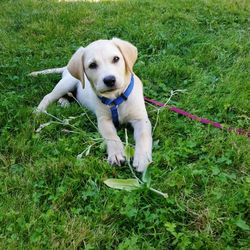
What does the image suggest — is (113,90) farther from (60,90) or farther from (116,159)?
(60,90)

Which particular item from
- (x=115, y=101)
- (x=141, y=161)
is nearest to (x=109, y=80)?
(x=115, y=101)

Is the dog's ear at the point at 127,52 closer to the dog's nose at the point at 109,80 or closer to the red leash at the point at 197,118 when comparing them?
the dog's nose at the point at 109,80

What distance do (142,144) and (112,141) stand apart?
0.27 metres

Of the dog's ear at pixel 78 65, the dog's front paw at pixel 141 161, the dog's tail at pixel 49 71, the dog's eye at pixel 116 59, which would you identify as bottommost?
the dog's tail at pixel 49 71

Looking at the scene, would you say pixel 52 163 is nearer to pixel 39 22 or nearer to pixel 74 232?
pixel 74 232

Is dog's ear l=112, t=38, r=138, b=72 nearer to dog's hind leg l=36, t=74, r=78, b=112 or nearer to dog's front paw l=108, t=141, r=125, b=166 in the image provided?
dog's front paw l=108, t=141, r=125, b=166

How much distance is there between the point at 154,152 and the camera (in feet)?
12.1

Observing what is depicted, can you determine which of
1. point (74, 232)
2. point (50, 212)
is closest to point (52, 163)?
point (50, 212)

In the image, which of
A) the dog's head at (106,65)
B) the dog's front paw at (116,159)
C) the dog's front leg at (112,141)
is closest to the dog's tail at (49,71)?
the dog's head at (106,65)

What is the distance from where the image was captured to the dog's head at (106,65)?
3.81 m

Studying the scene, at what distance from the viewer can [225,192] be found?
3.18 metres

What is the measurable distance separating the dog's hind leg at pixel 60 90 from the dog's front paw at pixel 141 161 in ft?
4.74

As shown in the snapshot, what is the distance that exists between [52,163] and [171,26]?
351 centimetres

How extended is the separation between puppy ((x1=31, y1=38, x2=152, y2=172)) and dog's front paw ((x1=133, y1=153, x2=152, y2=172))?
2.0 inches
